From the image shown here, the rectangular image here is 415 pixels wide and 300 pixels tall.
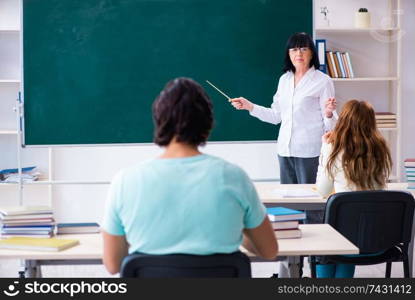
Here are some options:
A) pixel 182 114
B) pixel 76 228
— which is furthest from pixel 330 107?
pixel 182 114

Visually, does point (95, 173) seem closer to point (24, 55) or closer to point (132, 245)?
point (24, 55)

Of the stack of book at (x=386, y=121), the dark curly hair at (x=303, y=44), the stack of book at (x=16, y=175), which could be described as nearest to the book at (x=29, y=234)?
the dark curly hair at (x=303, y=44)

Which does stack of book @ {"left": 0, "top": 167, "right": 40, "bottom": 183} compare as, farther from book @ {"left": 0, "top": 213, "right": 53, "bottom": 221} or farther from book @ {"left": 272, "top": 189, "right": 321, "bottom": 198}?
book @ {"left": 0, "top": 213, "right": 53, "bottom": 221}

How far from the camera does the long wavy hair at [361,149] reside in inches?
149

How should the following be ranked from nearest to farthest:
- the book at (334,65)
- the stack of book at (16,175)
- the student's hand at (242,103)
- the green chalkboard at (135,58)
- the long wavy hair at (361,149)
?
the long wavy hair at (361,149) → the student's hand at (242,103) → the green chalkboard at (135,58) → the stack of book at (16,175) → the book at (334,65)

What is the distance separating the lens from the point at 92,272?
5387mm

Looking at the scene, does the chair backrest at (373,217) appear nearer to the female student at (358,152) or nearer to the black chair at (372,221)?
the black chair at (372,221)

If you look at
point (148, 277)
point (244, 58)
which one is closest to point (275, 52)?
point (244, 58)

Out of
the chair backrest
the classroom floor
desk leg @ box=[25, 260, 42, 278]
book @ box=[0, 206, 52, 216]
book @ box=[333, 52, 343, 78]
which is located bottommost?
the classroom floor

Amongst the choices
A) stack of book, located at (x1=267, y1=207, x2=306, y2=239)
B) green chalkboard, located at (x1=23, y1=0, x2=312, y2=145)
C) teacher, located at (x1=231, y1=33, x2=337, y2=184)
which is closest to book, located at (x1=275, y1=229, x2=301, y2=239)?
stack of book, located at (x1=267, y1=207, x2=306, y2=239)

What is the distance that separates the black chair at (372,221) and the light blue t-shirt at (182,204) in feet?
4.37

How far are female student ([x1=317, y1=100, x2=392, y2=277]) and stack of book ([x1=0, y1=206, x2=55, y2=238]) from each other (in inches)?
59.9

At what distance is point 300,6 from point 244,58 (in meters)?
0.60

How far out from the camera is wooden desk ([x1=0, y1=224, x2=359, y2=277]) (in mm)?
2814
